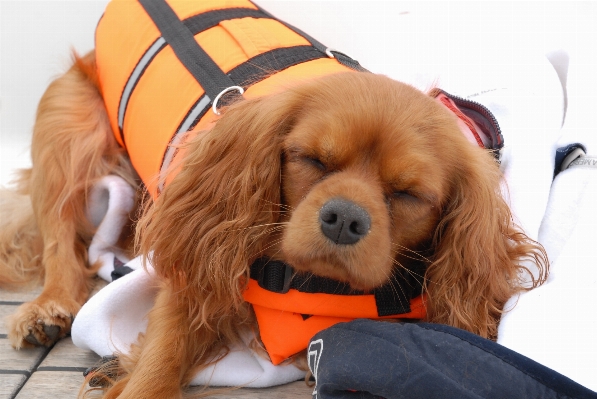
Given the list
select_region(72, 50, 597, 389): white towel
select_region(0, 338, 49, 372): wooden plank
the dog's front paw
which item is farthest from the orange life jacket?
select_region(0, 338, 49, 372): wooden plank

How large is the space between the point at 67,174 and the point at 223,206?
110 centimetres

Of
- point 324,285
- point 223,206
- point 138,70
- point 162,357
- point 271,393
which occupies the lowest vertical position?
point 271,393

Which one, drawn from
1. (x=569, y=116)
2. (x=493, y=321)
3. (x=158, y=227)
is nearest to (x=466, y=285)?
(x=493, y=321)

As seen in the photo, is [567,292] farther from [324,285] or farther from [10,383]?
[10,383]

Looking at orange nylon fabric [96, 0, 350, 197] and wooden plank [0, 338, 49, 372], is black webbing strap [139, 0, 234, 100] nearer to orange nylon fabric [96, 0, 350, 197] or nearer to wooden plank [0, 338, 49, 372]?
orange nylon fabric [96, 0, 350, 197]

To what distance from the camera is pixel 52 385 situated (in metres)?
2.13

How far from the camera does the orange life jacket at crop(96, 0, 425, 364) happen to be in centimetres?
205

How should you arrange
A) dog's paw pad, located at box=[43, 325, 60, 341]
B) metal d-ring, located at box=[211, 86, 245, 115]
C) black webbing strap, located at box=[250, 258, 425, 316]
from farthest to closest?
dog's paw pad, located at box=[43, 325, 60, 341], metal d-ring, located at box=[211, 86, 245, 115], black webbing strap, located at box=[250, 258, 425, 316]

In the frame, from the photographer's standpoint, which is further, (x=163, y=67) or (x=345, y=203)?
(x=163, y=67)

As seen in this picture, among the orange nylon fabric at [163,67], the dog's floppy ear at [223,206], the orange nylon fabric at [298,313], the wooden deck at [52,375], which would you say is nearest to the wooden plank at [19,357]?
the wooden deck at [52,375]

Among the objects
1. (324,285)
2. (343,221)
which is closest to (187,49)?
(324,285)

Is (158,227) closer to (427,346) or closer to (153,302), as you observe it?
(153,302)

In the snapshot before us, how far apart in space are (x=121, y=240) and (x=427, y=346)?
5.50ft

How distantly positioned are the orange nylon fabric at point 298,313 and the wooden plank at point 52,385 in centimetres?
60
